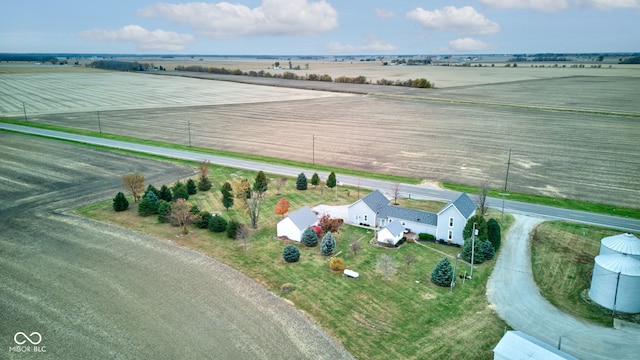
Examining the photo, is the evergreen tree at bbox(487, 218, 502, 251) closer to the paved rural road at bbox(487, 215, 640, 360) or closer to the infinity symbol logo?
the paved rural road at bbox(487, 215, 640, 360)

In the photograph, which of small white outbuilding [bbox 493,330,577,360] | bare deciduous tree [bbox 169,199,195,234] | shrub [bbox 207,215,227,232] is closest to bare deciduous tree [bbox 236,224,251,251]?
shrub [bbox 207,215,227,232]

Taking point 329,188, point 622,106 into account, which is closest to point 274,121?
point 329,188

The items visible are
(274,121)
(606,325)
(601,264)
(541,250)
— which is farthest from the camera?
(274,121)

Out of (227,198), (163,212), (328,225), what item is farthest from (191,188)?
(328,225)

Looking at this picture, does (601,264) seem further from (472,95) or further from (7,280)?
(472,95)

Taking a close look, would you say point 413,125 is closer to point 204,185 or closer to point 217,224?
point 204,185

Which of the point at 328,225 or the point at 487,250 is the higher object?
the point at 328,225
